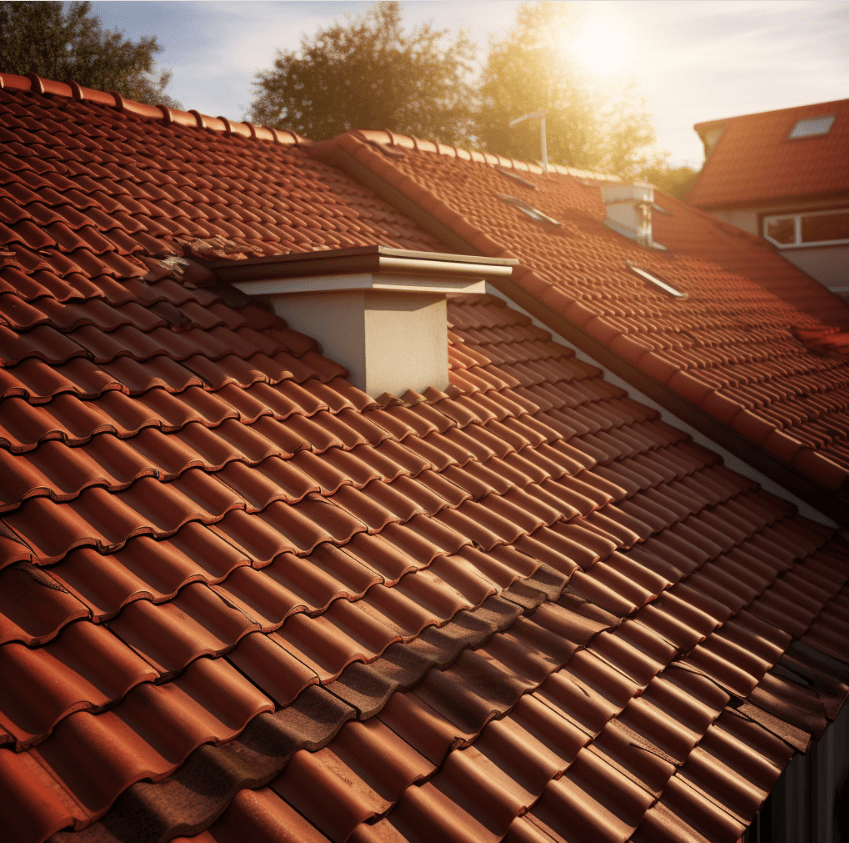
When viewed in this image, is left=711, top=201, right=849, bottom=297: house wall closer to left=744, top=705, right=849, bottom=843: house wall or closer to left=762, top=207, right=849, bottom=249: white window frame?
left=762, top=207, right=849, bottom=249: white window frame

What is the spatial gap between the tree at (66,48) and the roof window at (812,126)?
75.9ft

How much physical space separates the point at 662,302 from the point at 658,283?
671 mm

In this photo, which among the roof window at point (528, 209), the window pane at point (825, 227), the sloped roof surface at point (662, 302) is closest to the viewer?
the sloped roof surface at point (662, 302)

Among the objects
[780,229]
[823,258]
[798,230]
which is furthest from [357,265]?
[780,229]

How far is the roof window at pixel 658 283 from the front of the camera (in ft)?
27.4

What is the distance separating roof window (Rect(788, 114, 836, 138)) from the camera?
19438 millimetres

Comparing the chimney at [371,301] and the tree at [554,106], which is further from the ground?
the tree at [554,106]

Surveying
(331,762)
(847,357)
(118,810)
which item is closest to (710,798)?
(331,762)

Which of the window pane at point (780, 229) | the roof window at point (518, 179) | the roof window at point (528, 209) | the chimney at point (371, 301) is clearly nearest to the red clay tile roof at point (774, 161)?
the window pane at point (780, 229)

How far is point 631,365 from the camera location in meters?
6.07

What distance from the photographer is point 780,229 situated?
19.1 m

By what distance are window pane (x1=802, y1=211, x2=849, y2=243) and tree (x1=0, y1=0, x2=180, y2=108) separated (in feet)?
78.2

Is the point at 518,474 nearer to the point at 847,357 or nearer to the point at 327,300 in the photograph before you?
A: the point at 327,300

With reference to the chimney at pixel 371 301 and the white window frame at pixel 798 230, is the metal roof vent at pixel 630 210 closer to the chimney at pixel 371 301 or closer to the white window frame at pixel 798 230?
the chimney at pixel 371 301
